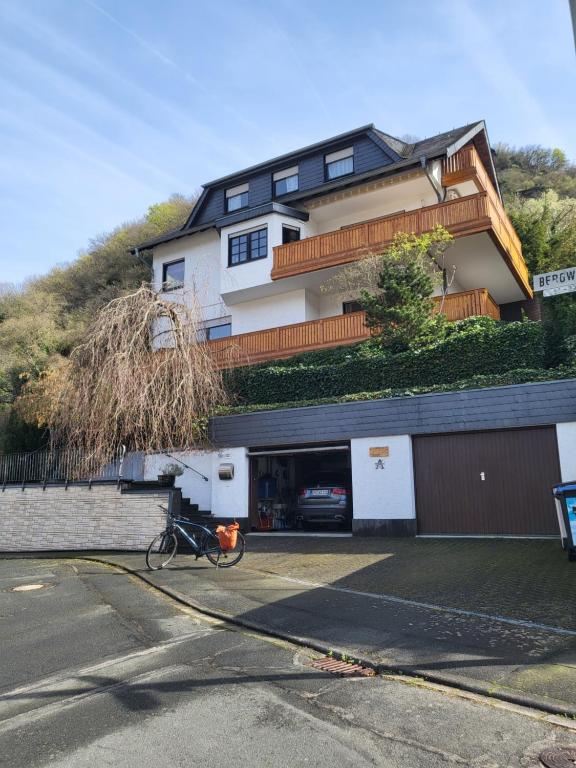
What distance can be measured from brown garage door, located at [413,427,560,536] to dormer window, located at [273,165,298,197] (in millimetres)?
14534

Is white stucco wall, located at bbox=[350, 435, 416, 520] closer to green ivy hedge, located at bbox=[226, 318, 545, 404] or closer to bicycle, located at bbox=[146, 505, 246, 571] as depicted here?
green ivy hedge, located at bbox=[226, 318, 545, 404]

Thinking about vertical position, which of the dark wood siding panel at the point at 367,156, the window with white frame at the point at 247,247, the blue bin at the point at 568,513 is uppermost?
the dark wood siding panel at the point at 367,156

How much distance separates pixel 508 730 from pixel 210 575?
6.94 metres

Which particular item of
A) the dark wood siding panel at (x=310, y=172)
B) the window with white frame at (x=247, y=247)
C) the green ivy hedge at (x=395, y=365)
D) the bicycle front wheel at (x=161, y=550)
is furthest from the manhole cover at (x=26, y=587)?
the dark wood siding panel at (x=310, y=172)

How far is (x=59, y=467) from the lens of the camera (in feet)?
56.2

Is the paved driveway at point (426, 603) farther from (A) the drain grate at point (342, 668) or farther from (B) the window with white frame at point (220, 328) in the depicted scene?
(B) the window with white frame at point (220, 328)

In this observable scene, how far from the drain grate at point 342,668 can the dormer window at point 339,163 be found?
2072 centimetres

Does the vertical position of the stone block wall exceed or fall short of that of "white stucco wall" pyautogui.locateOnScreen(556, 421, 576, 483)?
it falls short

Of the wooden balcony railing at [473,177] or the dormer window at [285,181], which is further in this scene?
the dormer window at [285,181]

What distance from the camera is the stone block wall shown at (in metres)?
14.3

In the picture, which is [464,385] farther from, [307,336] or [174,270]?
[174,270]

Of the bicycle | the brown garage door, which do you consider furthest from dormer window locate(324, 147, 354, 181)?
the bicycle

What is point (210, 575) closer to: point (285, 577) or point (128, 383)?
point (285, 577)

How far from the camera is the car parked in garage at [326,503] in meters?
14.7
